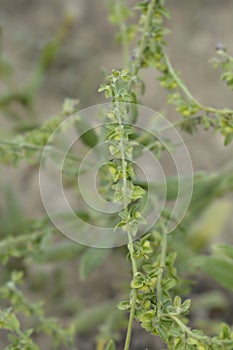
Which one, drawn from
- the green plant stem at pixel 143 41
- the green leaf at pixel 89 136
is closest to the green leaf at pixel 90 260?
the green leaf at pixel 89 136

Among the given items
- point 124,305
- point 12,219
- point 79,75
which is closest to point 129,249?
point 124,305

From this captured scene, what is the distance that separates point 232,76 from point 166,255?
31cm

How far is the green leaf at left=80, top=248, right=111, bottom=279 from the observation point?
4.26 ft

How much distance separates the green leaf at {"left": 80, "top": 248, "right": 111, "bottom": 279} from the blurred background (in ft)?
1.30

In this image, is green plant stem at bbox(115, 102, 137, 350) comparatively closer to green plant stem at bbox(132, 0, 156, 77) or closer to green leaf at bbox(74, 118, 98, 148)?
green plant stem at bbox(132, 0, 156, 77)

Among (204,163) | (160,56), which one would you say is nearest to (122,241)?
(160,56)

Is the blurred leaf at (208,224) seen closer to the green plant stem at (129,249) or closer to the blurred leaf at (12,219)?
the blurred leaf at (12,219)

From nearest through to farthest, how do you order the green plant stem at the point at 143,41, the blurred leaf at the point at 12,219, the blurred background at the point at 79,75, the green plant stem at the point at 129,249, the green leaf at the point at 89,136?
the green plant stem at the point at 129,249 < the green plant stem at the point at 143,41 < the green leaf at the point at 89,136 < the blurred leaf at the point at 12,219 < the blurred background at the point at 79,75

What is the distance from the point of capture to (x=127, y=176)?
876 millimetres

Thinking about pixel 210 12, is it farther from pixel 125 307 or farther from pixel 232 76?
pixel 125 307

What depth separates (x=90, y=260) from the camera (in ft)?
4.33

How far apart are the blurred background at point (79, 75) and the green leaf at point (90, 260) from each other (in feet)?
1.30

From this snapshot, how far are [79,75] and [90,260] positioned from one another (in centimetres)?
125

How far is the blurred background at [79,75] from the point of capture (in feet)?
6.02
